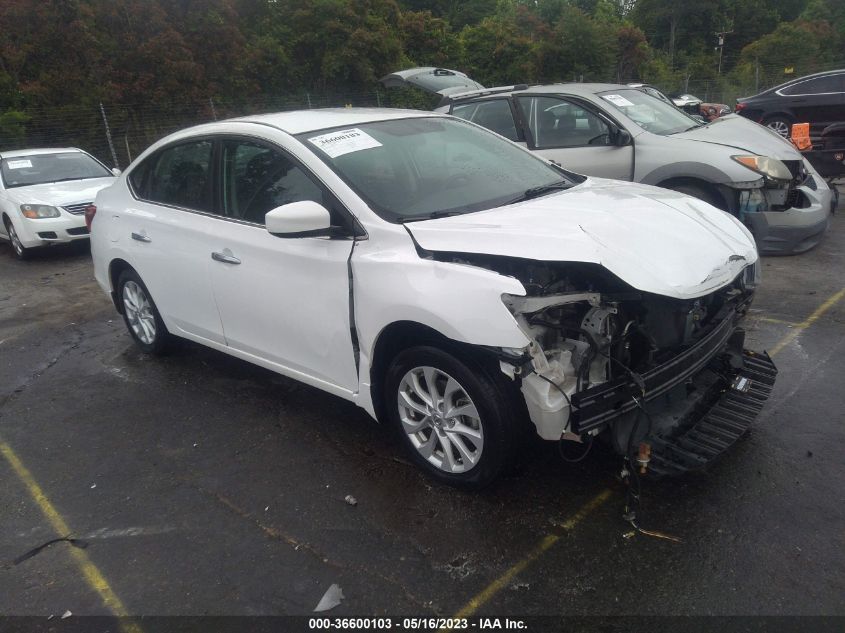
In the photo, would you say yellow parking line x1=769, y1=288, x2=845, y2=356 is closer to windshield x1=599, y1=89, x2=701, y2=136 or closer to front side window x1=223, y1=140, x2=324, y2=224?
windshield x1=599, y1=89, x2=701, y2=136

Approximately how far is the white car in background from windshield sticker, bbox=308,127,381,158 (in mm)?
6704

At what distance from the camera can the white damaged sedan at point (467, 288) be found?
2.92 m

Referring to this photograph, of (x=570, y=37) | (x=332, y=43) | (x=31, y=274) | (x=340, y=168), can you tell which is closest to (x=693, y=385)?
(x=340, y=168)

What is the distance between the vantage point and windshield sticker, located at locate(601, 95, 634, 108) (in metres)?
7.25

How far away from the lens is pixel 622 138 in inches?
271

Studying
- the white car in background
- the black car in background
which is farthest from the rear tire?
the black car in background

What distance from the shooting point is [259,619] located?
8.81 ft

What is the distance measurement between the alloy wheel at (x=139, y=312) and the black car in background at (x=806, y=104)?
37.6 feet

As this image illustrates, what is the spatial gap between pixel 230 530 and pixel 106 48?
736 inches

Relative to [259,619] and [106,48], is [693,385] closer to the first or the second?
[259,619]

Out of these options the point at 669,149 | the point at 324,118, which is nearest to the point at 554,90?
the point at 669,149

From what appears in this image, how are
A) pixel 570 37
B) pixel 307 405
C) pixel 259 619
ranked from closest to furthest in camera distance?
pixel 259 619 → pixel 307 405 → pixel 570 37

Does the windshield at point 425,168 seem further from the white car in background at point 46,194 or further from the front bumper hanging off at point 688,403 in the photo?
the white car in background at point 46,194

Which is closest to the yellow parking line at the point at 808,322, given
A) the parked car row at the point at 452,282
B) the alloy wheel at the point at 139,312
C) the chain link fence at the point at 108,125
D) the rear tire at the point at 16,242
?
the parked car row at the point at 452,282
